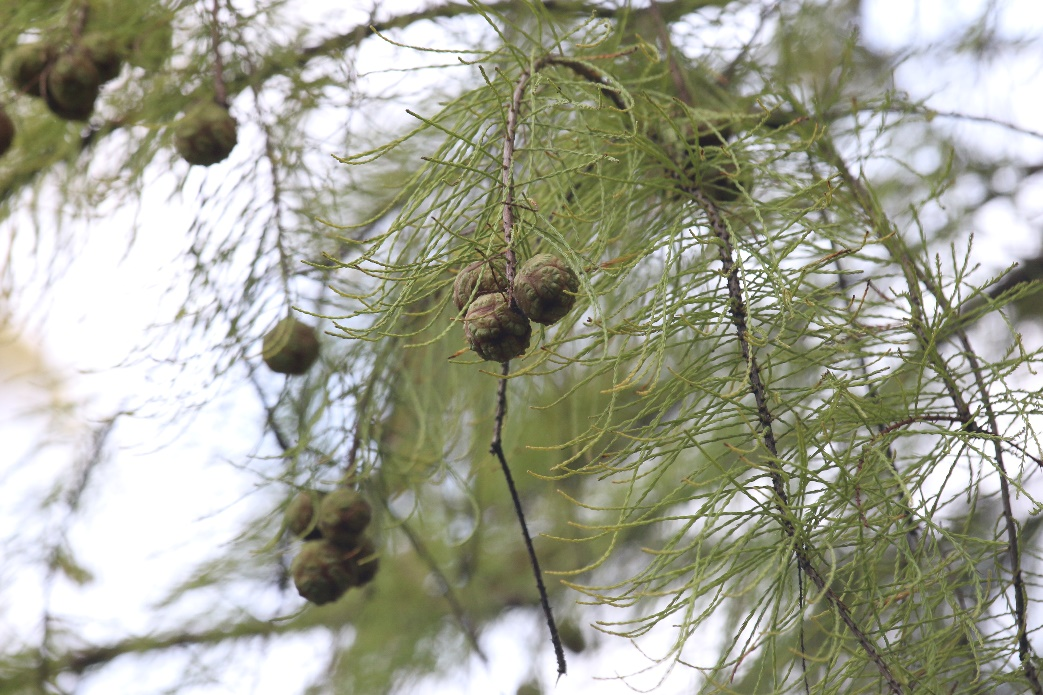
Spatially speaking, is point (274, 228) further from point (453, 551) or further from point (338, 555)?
point (453, 551)

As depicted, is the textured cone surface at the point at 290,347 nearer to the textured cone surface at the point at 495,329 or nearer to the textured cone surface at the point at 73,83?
the textured cone surface at the point at 73,83

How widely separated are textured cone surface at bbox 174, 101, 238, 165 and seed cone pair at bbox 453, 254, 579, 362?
660 mm

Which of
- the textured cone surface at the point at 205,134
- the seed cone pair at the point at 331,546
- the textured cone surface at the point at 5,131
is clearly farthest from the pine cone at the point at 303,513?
the textured cone surface at the point at 5,131

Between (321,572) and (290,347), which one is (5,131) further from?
(321,572)

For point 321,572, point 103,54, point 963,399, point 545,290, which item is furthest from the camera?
point 103,54

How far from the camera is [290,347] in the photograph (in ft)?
4.15

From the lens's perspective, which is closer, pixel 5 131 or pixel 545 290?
pixel 545 290

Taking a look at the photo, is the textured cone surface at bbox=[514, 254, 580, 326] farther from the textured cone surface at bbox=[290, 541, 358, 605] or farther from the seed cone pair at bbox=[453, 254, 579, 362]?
the textured cone surface at bbox=[290, 541, 358, 605]

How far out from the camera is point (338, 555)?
126cm

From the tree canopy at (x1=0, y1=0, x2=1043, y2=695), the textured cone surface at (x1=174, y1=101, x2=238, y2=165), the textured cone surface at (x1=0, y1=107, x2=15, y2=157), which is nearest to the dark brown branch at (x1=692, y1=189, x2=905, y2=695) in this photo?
the tree canopy at (x1=0, y1=0, x2=1043, y2=695)

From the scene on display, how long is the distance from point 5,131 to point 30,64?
0.18 m

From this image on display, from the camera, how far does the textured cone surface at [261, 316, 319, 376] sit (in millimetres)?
1262

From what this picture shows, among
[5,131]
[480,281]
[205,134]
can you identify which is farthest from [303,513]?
[5,131]

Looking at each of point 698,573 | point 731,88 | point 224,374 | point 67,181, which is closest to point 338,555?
point 224,374
